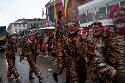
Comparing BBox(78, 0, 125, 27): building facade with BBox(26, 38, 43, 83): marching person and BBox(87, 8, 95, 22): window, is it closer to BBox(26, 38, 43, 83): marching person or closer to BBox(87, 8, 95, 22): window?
BBox(87, 8, 95, 22): window

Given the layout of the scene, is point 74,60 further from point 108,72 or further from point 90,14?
point 90,14

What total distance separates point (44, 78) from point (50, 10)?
2062 inches

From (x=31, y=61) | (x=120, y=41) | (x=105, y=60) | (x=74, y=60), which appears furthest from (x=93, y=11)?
(x=105, y=60)

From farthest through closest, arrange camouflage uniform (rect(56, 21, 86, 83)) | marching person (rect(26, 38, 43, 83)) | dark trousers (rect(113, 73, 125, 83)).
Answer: marching person (rect(26, 38, 43, 83)) → camouflage uniform (rect(56, 21, 86, 83)) → dark trousers (rect(113, 73, 125, 83))

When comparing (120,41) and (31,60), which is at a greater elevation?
(120,41)

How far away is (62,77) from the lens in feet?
42.4

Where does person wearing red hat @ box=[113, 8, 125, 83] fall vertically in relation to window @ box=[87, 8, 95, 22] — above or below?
below

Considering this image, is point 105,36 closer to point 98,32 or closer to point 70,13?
point 98,32

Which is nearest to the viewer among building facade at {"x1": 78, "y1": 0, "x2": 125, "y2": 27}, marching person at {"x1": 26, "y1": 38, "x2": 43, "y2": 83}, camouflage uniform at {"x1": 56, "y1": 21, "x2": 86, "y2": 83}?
camouflage uniform at {"x1": 56, "y1": 21, "x2": 86, "y2": 83}

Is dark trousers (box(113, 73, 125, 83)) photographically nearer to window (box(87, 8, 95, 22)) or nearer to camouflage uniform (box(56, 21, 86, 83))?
camouflage uniform (box(56, 21, 86, 83))

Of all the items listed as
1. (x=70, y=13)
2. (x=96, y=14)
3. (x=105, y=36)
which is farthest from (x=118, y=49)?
(x=70, y=13)

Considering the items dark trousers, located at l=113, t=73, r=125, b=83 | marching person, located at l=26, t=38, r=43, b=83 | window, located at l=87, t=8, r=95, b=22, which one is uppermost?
window, located at l=87, t=8, r=95, b=22

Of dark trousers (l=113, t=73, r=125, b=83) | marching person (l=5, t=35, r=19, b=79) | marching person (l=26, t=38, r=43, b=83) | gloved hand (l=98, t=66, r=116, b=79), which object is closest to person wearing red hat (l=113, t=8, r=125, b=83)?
dark trousers (l=113, t=73, r=125, b=83)

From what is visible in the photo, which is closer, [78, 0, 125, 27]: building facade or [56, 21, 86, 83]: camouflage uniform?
[56, 21, 86, 83]: camouflage uniform
